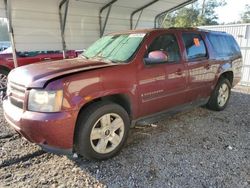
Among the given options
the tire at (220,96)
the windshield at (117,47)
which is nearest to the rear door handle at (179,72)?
the windshield at (117,47)

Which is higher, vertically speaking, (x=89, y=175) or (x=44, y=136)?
(x=44, y=136)

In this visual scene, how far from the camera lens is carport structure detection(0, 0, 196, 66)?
707cm

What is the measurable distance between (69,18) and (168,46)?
17.5 feet

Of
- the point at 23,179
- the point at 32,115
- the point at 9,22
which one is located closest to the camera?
the point at 32,115

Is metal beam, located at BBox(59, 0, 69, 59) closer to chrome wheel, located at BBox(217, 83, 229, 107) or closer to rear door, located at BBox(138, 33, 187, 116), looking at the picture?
rear door, located at BBox(138, 33, 187, 116)

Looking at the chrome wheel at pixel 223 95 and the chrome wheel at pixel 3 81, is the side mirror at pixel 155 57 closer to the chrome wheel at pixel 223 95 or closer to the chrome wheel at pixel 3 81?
the chrome wheel at pixel 223 95

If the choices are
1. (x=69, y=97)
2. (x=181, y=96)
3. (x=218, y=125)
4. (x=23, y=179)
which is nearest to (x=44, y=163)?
(x=23, y=179)

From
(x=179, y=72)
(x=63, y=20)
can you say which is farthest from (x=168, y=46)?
(x=63, y=20)

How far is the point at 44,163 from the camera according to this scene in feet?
10.7

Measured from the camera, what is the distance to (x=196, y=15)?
1197 inches

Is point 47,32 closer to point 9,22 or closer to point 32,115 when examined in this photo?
point 9,22

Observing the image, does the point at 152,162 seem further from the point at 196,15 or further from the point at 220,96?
the point at 196,15

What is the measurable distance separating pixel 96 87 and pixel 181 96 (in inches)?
74.9

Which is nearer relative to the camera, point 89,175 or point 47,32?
point 89,175
